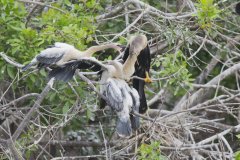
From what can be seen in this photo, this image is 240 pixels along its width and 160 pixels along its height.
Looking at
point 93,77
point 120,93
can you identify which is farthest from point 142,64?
point 93,77

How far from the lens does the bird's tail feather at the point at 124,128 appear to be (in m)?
3.98

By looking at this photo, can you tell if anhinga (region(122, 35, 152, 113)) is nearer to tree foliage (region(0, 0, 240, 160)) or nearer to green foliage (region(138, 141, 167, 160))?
tree foliage (region(0, 0, 240, 160))

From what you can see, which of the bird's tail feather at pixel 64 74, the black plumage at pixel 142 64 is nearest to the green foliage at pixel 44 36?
the black plumage at pixel 142 64

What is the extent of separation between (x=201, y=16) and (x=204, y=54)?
67.8 inches

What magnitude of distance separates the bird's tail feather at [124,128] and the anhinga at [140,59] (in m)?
0.28

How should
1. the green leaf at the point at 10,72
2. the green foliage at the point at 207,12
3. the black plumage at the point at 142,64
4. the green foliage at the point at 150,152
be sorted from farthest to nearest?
the green leaf at the point at 10,72, the green foliage at the point at 207,12, the black plumage at the point at 142,64, the green foliage at the point at 150,152

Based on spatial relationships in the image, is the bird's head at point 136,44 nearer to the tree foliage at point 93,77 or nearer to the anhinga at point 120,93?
the anhinga at point 120,93

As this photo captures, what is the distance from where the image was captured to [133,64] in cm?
402

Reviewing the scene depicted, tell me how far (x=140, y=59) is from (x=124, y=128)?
1.44 feet

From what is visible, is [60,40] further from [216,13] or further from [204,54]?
[204,54]

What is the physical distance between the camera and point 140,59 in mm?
4145

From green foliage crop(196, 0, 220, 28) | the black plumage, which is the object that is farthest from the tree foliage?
the black plumage

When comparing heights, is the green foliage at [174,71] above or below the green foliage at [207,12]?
below

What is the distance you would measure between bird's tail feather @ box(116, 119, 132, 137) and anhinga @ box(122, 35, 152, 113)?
282mm
